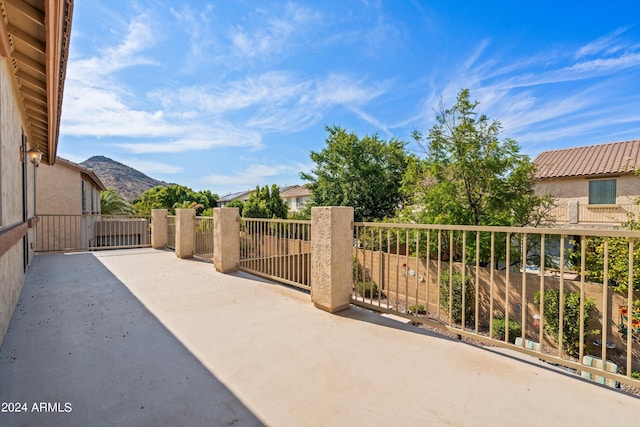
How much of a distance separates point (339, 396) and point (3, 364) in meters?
2.83

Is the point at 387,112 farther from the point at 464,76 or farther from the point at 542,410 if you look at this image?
the point at 542,410

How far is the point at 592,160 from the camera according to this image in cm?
1552

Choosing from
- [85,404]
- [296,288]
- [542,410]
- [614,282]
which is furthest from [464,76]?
[85,404]

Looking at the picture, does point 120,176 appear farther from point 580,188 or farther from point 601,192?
point 601,192

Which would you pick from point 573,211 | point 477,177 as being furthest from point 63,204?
point 573,211

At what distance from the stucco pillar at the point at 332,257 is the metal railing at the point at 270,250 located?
1.17 metres

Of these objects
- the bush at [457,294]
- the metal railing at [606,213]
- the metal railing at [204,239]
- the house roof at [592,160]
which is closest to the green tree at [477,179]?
the bush at [457,294]

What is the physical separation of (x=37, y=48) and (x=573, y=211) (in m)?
20.3

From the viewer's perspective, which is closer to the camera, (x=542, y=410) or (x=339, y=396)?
(x=542, y=410)

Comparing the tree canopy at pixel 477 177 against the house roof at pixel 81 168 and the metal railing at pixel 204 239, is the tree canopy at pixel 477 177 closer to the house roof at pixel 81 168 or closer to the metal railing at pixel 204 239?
the metal railing at pixel 204 239

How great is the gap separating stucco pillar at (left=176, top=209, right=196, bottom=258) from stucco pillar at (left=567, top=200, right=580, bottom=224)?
18005 millimetres

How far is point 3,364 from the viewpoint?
2414 mm

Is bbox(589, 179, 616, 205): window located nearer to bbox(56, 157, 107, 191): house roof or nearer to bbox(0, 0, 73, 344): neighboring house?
bbox(0, 0, 73, 344): neighboring house

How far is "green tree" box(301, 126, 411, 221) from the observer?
61.2 feet
